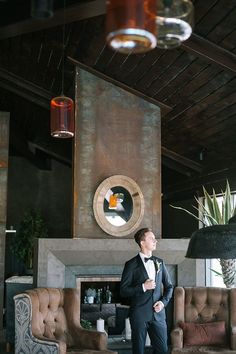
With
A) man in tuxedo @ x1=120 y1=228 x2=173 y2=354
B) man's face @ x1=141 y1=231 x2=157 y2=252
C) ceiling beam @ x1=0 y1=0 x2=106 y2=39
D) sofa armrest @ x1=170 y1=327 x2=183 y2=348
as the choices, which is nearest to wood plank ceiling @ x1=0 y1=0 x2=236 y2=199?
ceiling beam @ x1=0 y1=0 x2=106 y2=39

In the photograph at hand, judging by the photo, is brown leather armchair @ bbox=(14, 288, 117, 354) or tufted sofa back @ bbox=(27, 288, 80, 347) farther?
A: tufted sofa back @ bbox=(27, 288, 80, 347)

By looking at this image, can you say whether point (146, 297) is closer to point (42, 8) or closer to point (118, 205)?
point (118, 205)

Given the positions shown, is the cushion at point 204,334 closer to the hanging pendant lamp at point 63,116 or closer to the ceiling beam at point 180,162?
the hanging pendant lamp at point 63,116

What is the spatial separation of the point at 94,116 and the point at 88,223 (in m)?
1.36

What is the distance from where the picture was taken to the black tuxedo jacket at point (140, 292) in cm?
434

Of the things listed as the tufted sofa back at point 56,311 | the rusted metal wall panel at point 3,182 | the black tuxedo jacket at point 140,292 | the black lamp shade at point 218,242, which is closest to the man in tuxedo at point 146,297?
the black tuxedo jacket at point 140,292

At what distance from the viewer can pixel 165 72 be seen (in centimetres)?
568

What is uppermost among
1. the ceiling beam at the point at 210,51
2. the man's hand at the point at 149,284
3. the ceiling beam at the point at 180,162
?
the ceiling beam at the point at 210,51

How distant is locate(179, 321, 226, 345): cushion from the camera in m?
5.12

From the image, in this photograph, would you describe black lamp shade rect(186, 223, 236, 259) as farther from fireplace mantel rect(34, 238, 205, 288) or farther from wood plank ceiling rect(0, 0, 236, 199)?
fireplace mantel rect(34, 238, 205, 288)

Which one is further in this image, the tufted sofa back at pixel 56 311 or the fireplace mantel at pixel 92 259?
the fireplace mantel at pixel 92 259

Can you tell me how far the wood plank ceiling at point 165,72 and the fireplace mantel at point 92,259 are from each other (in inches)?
55.4

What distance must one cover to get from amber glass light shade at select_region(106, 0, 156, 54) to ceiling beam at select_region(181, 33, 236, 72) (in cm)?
307

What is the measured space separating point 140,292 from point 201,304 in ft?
4.66
